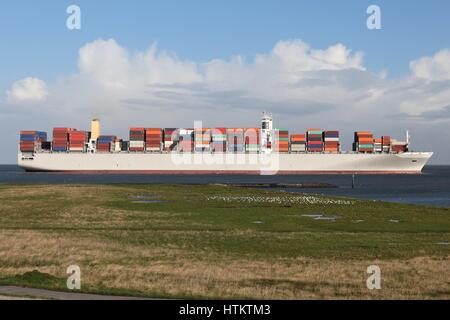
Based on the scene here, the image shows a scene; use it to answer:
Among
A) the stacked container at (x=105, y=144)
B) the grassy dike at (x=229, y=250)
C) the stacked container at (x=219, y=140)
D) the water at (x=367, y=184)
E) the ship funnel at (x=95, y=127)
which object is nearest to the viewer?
the grassy dike at (x=229, y=250)

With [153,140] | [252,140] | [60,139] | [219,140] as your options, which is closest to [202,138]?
[219,140]

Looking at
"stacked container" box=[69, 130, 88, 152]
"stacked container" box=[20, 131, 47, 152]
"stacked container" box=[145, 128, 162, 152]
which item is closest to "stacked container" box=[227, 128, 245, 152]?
"stacked container" box=[145, 128, 162, 152]

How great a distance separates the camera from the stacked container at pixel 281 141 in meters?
159

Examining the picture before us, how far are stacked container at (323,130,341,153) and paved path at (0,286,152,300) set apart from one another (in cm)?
14480

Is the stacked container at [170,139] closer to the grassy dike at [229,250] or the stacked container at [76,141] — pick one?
the stacked container at [76,141]

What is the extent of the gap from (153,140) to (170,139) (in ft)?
16.2

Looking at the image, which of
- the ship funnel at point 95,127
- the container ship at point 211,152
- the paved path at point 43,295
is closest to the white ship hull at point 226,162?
the container ship at point 211,152

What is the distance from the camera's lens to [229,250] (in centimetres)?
2662

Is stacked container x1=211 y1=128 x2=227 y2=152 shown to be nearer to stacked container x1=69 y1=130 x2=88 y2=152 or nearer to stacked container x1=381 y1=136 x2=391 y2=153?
stacked container x1=69 y1=130 x2=88 y2=152
